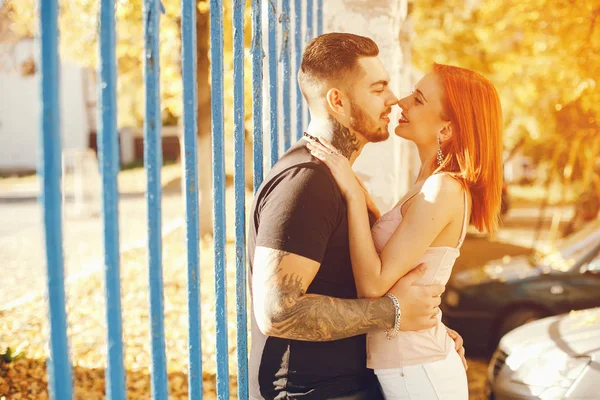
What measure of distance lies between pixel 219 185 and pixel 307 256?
1.19 feet

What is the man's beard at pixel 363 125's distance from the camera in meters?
2.29

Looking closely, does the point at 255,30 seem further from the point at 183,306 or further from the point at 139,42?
the point at 139,42

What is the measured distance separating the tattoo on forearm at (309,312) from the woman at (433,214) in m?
0.09

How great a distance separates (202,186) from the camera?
36.9 feet

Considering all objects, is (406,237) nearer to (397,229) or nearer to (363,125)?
(397,229)

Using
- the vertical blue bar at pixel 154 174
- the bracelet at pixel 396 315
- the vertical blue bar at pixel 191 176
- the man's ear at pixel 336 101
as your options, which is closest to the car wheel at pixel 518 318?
the bracelet at pixel 396 315

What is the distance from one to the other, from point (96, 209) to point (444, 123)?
673 inches

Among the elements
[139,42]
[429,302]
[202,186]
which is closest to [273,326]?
[429,302]

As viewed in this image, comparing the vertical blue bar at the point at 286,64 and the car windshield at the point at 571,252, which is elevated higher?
the vertical blue bar at the point at 286,64

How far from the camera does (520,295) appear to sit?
703 cm

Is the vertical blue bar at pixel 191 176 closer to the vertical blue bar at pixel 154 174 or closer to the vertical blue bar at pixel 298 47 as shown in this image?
the vertical blue bar at pixel 154 174

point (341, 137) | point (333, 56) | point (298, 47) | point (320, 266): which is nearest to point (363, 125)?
point (341, 137)

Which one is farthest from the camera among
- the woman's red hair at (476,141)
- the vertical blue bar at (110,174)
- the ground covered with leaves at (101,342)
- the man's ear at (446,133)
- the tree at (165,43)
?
the tree at (165,43)

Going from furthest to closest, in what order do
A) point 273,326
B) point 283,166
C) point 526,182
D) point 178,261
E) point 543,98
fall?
point 526,182 → point 543,98 → point 178,261 → point 283,166 → point 273,326
